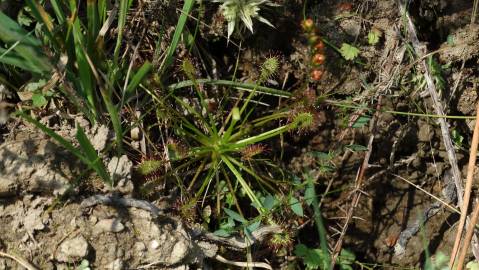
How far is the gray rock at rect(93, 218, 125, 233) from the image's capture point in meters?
1.98

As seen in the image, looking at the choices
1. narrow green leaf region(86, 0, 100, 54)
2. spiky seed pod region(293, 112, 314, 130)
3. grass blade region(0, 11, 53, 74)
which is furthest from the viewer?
spiky seed pod region(293, 112, 314, 130)

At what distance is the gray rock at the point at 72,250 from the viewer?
76.1 inches

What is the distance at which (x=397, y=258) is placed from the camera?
2.53 metres

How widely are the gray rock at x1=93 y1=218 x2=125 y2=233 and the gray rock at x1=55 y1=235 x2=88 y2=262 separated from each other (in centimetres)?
7

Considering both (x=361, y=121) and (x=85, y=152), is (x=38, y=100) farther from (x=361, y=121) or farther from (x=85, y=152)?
(x=361, y=121)

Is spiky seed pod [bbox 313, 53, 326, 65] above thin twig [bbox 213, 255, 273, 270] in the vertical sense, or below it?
above

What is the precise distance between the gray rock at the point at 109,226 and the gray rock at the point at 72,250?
7 cm

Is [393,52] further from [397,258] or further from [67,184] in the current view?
[67,184]

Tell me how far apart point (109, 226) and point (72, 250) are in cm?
Answer: 15

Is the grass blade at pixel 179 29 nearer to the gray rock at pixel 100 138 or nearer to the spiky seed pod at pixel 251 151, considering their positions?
the gray rock at pixel 100 138

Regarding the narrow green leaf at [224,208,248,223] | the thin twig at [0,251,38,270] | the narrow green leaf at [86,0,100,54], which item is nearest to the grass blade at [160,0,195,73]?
the narrow green leaf at [86,0,100,54]

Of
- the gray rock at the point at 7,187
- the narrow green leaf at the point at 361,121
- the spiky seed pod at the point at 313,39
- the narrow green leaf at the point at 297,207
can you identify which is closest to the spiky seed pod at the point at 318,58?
the spiky seed pod at the point at 313,39

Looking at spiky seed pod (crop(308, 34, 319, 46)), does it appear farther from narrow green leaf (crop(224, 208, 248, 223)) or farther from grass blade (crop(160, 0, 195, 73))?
narrow green leaf (crop(224, 208, 248, 223))

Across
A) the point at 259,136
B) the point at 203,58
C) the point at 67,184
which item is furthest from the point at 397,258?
the point at 67,184
